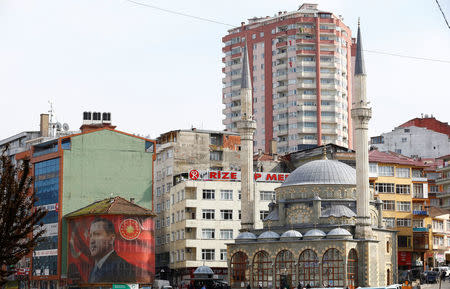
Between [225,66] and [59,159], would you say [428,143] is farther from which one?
[59,159]

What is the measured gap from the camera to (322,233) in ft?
227

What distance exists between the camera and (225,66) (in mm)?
137875

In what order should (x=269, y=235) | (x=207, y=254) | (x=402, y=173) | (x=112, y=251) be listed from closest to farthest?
(x=269, y=235) → (x=112, y=251) → (x=207, y=254) → (x=402, y=173)

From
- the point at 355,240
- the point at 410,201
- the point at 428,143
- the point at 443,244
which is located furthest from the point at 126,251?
the point at 428,143

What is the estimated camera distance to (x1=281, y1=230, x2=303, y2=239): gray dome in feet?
229

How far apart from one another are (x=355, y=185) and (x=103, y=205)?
2327 centimetres

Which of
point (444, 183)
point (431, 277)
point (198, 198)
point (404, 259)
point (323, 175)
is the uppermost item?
point (444, 183)

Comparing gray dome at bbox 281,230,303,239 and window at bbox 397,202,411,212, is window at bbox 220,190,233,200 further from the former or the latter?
window at bbox 397,202,411,212

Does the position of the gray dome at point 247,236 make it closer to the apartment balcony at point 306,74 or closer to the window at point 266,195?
the window at point 266,195

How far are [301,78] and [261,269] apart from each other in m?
59.8

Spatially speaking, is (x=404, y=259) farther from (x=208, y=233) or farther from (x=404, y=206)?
(x=208, y=233)

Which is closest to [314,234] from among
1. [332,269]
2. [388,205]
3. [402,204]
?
[332,269]

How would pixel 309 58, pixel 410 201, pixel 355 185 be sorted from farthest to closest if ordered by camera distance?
1. pixel 309 58
2. pixel 410 201
3. pixel 355 185

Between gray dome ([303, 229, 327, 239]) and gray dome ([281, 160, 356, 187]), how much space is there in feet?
17.7
